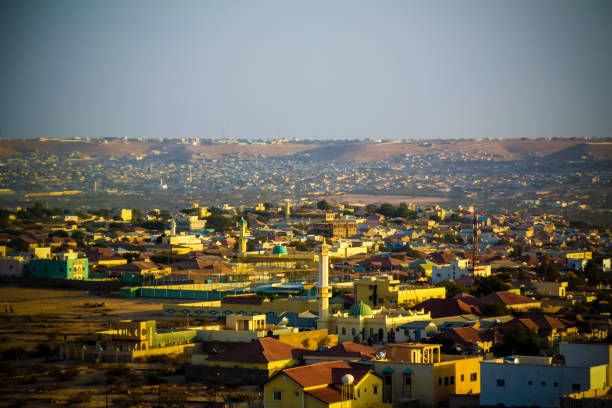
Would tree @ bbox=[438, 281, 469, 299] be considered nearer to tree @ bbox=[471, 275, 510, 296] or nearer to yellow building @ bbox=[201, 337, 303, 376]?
tree @ bbox=[471, 275, 510, 296]

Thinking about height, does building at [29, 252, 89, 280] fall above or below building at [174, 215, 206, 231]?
above

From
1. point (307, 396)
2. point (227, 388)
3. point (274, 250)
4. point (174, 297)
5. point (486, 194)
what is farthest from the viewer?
point (486, 194)

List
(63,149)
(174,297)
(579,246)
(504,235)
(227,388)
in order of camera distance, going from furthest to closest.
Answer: (63,149)
(504,235)
(579,246)
(174,297)
(227,388)

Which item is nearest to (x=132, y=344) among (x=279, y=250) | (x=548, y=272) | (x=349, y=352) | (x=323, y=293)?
(x=323, y=293)

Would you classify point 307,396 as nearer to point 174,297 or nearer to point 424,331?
point 424,331

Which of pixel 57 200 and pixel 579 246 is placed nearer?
pixel 579 246

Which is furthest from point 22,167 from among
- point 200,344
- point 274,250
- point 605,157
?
point 200,344

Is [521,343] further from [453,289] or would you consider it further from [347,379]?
[453,289]

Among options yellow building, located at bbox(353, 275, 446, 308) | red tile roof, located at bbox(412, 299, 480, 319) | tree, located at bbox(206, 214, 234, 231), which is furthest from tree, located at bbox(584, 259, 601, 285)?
tree, located at bbox(206, 214, 234, 231)
